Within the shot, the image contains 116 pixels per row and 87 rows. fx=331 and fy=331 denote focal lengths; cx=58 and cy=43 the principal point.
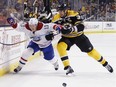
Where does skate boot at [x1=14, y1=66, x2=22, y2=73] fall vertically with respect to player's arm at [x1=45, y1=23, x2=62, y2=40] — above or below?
below

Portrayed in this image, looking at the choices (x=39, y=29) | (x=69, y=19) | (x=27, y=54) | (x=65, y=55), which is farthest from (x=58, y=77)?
(x=69, y=19)

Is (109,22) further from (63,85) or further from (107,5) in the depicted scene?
(63,85)

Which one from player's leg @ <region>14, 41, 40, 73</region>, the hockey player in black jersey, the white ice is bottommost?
the white ice

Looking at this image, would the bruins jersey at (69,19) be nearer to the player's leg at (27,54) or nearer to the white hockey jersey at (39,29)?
the white hockey jersey at (39,29)

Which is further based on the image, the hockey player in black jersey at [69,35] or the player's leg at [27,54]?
the player's leg at [27,54]

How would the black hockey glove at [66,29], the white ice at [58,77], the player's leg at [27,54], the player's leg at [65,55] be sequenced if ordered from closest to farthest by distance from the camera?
the white ice at [58,77] < the black hockey glove at [66,29] < the player's leg at [65,55] < the player's leg at [27,54]

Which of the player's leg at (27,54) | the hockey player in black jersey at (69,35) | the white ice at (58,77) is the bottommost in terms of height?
the white ice at (58,77)

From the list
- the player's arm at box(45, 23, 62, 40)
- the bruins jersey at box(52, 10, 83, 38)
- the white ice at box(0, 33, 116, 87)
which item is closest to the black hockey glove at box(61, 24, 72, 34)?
the player's arm at box(45, 23, 62, 40)

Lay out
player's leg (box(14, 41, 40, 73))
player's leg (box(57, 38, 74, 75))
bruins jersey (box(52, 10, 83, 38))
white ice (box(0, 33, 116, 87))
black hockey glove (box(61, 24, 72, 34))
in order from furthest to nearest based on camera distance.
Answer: player's leg (box(14, 41, 40, 73)), bruins jersey (box(52, 10, 83, 38)), player's leg (box(57, 38, 74, 75)), black hockey glove (box(61, 24, 72, 34)), white ice (box(0, 33, 116, 87))

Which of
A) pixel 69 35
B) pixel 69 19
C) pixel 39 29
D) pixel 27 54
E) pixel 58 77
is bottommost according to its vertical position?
pixel 58 77

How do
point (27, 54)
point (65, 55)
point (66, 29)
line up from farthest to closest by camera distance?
1. point (27, 54)
2. point (65, 55)
3. point (66, 29)

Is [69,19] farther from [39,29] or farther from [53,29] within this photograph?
[39,29]

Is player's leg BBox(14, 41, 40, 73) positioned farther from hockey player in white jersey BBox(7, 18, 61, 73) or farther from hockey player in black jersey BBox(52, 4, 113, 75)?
hockey player in black jersey BBox(52, 4, 113, 75)

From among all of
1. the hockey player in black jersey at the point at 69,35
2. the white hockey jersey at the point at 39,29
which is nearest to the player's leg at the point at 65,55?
the hockey player in black jersey at the point at 69,35
